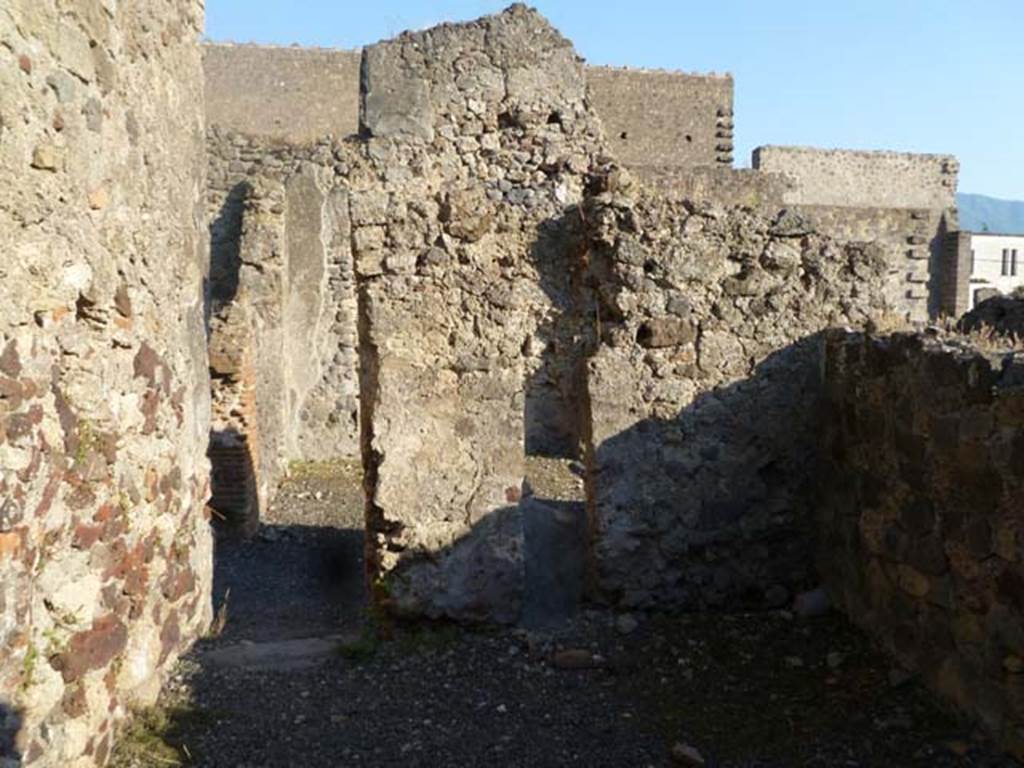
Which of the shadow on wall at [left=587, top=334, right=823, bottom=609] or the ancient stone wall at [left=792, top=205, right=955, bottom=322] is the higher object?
the ancient stone wall at [left=792, top=205, right=955, bottom=322]

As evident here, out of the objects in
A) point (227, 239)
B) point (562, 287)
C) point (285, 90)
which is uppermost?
point (285, 90)

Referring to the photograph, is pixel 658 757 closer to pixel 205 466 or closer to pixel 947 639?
pixel 947 639

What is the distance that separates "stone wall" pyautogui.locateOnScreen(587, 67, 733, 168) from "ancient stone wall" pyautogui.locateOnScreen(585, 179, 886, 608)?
15289 mm

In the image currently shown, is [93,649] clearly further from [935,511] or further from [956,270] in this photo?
[956,270]

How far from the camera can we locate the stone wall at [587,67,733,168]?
65.3 feet

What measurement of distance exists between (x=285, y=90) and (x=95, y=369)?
59.1ft

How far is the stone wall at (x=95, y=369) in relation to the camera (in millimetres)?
2957

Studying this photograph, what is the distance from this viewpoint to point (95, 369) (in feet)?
11.6

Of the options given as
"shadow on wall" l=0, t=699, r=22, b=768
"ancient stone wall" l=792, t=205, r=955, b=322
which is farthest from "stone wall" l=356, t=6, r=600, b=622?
"ancient stone wall" l=792, t=205, r=955, b=322

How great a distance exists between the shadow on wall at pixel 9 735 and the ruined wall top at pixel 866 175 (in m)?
21.7

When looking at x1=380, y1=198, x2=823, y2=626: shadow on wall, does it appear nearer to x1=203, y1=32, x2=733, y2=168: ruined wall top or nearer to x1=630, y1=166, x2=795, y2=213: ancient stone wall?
x1=630, y1=166, x2=795, y2=213: ancient stone wall

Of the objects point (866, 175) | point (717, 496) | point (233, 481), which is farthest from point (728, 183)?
point (866, 175)

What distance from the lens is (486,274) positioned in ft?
16.3

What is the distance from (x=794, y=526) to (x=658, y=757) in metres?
1.84
